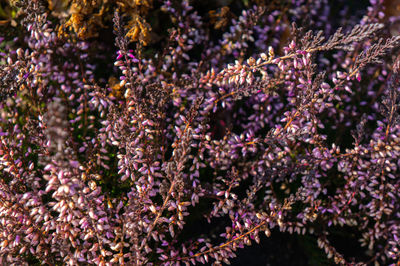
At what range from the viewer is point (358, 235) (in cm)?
296

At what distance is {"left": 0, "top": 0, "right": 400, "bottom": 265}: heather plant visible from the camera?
1729 millimetres

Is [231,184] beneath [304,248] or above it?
above

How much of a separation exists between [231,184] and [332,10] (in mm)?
3083

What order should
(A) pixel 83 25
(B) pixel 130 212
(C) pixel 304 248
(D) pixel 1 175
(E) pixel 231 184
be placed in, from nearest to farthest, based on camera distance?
1. (B) pixel 130 212
2. (E) pixel 231 184
3. (D) pixel 1 175
4. (A) pixel 83 25
5. (C) pixel 304 248

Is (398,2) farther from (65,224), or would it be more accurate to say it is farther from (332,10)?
(65,224)

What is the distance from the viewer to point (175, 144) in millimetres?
1926

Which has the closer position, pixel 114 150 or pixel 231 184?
pixel 231 184

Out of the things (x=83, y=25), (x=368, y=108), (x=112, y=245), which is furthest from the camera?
(x=368, y=108)

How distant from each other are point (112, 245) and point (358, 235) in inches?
87.3

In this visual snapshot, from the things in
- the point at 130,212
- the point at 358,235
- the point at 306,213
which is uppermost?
the point at 130,212

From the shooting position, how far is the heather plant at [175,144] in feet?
5.67

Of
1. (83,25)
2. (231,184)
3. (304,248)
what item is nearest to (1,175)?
(83,25)

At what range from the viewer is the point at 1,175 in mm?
2252

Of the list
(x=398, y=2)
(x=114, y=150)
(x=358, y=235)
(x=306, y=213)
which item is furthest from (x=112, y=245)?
(x=398, y=2)
